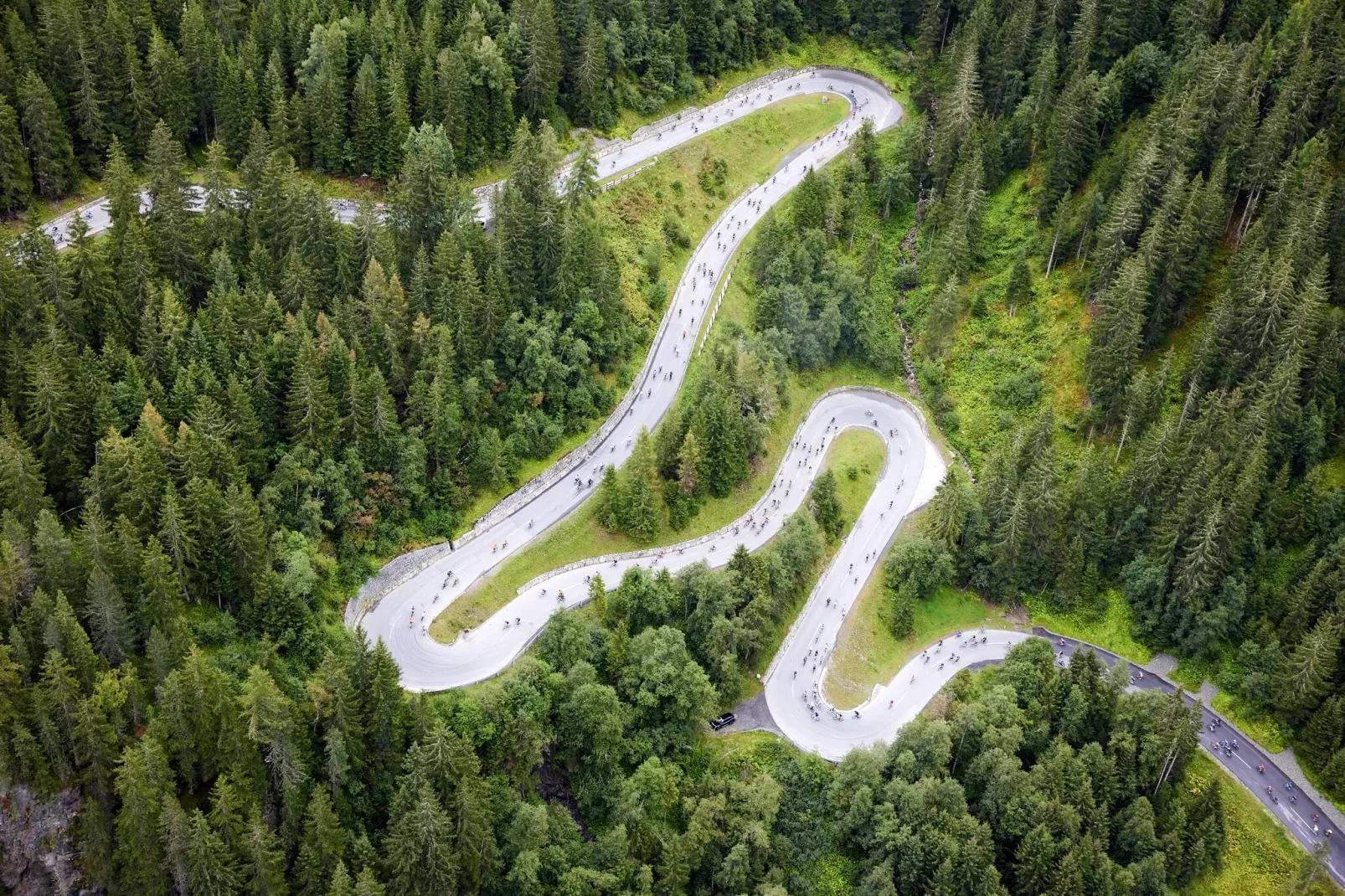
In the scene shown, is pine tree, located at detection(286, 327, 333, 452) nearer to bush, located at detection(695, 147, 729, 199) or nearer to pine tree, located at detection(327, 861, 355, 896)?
pine tree, located at detection(327, 861, 355, 896)

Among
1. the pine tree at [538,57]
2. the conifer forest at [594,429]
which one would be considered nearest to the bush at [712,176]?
the conifer forest at [594,429]

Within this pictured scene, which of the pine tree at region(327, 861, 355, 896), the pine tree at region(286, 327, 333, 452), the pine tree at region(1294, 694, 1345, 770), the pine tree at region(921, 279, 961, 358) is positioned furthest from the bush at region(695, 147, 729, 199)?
the pine tree at region(327, 861, 355, 896)

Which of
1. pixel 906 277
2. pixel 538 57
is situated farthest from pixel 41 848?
pixel 906 277

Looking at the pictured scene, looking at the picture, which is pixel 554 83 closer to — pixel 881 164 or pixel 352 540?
pixel 881 164

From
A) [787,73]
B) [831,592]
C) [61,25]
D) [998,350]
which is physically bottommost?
[831,592]

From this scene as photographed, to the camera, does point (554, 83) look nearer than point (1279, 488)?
No

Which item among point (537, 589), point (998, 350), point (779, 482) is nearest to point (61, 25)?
point (537, 589)
